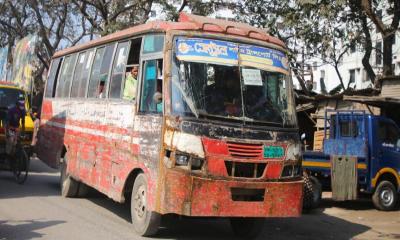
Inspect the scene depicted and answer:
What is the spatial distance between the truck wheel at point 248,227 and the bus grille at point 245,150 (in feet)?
4.83

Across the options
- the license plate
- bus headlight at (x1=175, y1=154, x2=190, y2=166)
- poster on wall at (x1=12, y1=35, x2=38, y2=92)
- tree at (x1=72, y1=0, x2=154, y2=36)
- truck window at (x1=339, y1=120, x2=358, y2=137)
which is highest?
tree at (x1=72, y1=0, x2=154, y2=36)

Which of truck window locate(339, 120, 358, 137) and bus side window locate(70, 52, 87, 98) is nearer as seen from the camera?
bus side window locate(70, 52, 87, 98)

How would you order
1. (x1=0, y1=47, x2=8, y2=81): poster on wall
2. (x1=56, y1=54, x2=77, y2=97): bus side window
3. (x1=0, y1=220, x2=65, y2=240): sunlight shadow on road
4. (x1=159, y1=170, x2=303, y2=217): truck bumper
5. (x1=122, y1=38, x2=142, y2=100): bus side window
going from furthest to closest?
(x1=0, y1=47, x2=8, y2=81): poster on wall → (x1=56, y1=54, x2=77, y2=97): bus side window → (x1=122, y1=38, x2=142, y2=100): bus side window → (x1=0, y1=220, x2=65, y2=240): sunlight shadow on road → (x1=159, y1=170, x2=303, y2=217): truck bumper

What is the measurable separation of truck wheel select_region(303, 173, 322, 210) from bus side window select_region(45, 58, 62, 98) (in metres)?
6.01

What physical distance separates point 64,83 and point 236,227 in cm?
541

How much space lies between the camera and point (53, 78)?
Answer: 12578 millimetres

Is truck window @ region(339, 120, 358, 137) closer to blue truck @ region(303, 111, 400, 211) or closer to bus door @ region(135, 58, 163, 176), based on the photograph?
blue truck @ region(303, 111, 400, 211)

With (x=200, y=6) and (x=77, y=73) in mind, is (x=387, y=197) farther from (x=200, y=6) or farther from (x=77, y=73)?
(x=200, y=6)

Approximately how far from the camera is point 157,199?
672 cm

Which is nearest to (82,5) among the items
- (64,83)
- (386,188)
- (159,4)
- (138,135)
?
(159,4)

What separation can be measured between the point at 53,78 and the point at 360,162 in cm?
732

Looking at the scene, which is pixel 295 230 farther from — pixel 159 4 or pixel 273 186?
pixel 159 4

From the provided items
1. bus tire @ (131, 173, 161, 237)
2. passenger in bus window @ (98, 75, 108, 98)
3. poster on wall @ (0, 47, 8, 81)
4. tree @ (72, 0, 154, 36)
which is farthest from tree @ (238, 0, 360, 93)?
poster on wall @ (0, 47, 8, 81)

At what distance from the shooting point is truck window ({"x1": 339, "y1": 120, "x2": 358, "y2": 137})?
12484 mm
